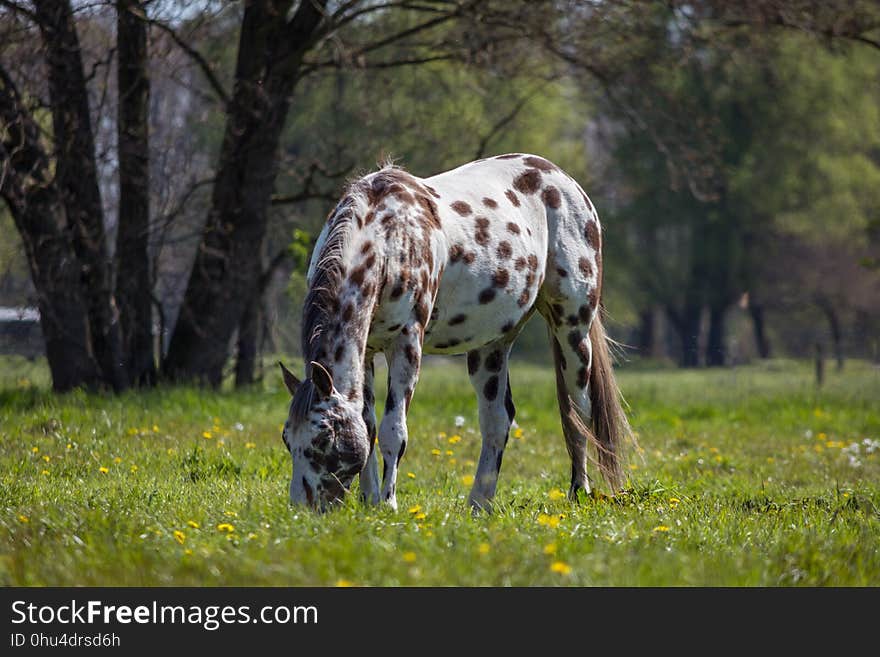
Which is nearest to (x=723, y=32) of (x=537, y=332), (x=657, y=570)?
(x=657, y=570)

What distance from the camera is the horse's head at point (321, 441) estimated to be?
17.6 ft

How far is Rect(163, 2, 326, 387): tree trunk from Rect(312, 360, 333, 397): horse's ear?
24.8 ft

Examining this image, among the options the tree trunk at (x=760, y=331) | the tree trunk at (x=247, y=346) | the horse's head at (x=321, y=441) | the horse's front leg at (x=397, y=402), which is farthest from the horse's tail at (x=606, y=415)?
the tree trunk at (x=760, y=331)

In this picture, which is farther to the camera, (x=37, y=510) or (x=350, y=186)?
(x=350, y=186)

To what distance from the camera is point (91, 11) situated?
1188cm

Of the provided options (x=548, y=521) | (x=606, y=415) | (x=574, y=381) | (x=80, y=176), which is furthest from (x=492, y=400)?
(x=80, y=176)

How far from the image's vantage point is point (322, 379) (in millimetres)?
5363

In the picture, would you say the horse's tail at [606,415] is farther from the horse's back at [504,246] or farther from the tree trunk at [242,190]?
the tree trunk at [242,190]

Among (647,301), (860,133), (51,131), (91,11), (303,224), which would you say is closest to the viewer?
(91,11)

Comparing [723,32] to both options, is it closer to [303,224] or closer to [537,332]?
[303,224]

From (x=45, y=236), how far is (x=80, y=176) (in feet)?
2.95

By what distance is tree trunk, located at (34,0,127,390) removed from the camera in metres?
Answer: 11.6
